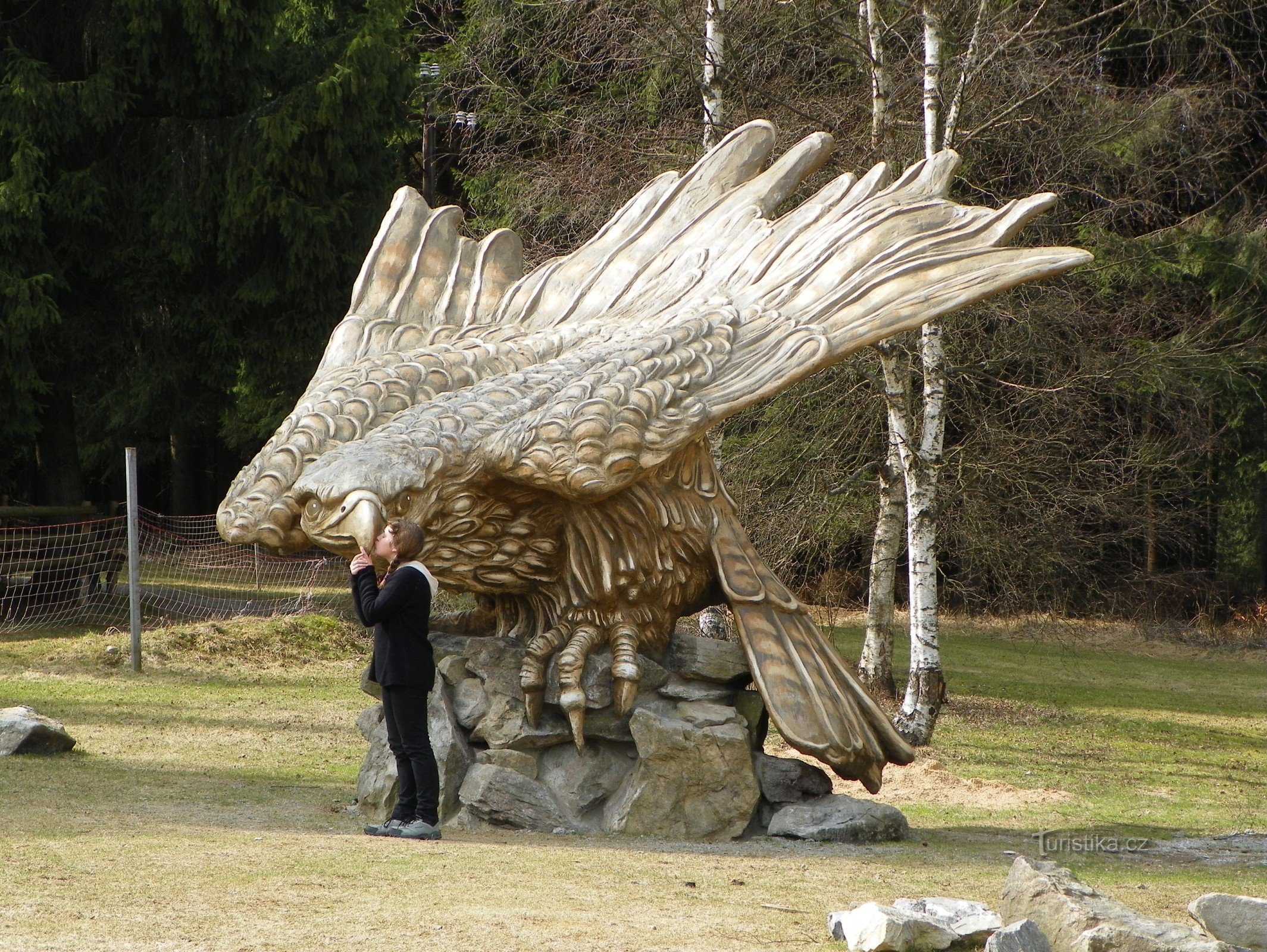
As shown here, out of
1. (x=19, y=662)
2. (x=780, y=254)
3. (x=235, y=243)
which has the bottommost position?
(x=19, y=662)

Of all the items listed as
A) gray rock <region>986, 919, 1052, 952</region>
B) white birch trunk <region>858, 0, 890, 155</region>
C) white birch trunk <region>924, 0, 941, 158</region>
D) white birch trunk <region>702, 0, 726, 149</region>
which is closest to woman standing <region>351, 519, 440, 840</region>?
gray rock <region>986, 919, 1052, 952</region>

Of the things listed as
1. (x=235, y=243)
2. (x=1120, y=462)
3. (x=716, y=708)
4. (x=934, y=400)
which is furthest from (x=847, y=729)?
(x=235, y=243)

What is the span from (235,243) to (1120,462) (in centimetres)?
871

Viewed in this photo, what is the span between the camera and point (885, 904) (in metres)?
4.28

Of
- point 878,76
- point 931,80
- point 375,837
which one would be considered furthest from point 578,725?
point 878,76

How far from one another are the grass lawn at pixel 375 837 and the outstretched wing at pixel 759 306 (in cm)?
163

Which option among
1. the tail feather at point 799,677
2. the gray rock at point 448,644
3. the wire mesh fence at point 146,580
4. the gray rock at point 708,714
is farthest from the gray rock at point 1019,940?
the wire mesh fence at point 146,580

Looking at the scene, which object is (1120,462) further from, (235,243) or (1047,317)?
(235,243)

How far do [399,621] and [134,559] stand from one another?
6520mm

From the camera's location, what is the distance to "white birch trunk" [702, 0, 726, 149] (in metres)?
10.3

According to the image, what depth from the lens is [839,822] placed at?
6082 millimetres

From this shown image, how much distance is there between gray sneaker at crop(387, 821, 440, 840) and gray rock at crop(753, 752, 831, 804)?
1.53 metres

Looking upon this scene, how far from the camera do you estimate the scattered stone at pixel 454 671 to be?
625 cm

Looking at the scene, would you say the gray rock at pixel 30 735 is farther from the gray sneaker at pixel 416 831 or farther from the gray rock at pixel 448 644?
the gray sneaker at pixel 416 831
